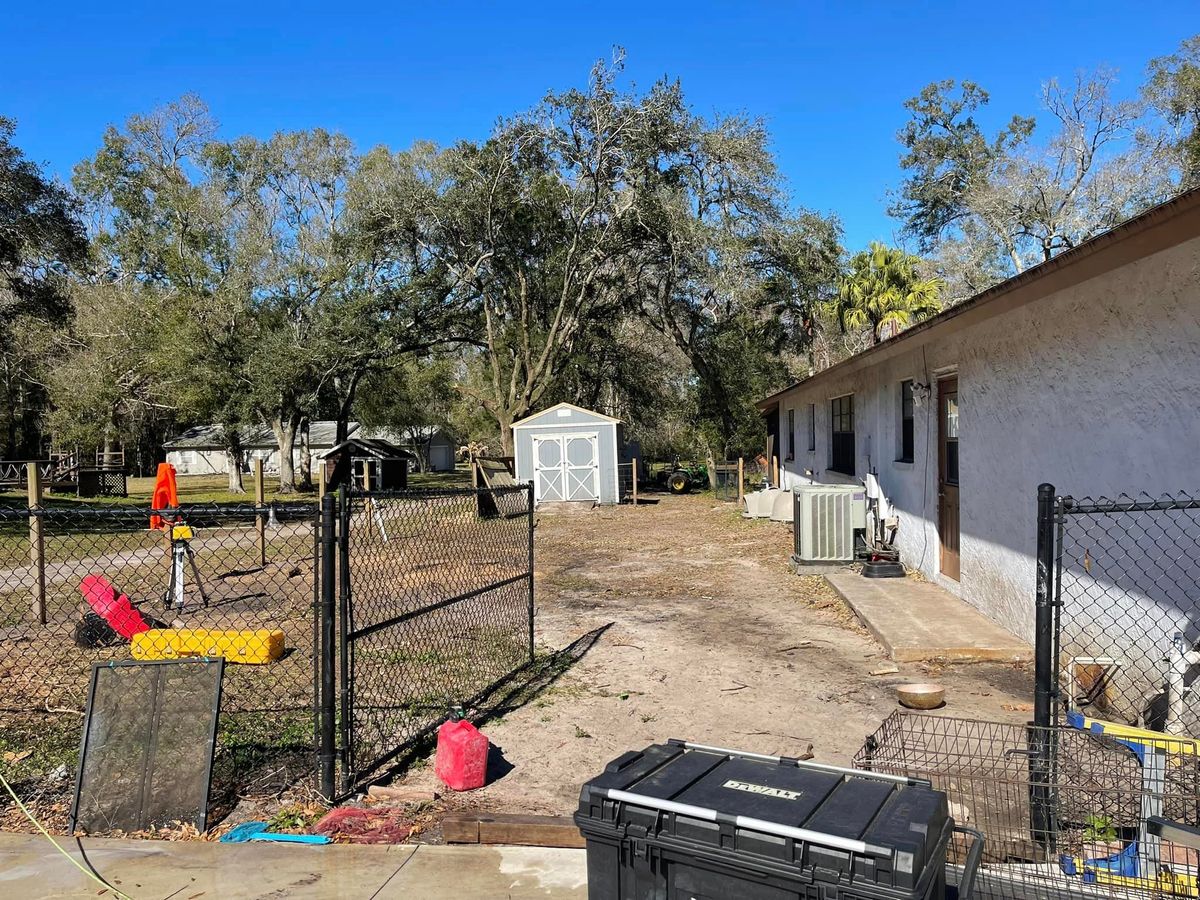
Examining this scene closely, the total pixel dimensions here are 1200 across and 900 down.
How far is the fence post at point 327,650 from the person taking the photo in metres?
4.03

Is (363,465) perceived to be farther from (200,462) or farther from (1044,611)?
(200,462)

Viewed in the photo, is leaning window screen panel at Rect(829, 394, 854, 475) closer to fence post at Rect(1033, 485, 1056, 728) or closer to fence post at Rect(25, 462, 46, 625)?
fence post at Rect(1033, 485, 1056, 728)

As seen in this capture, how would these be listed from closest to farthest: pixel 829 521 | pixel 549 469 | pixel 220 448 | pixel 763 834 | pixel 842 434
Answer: pixel 763 834
pixel 829 521
pixel 842 434
pixel 549 469
pixel 220 448

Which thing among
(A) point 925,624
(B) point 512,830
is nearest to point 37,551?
(B) point 512,830

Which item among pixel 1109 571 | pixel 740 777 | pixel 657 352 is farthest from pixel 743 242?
pixel 740 777

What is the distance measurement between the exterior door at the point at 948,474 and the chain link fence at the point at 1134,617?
9.87 feet

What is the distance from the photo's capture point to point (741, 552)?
13.8 m

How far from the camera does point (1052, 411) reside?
6.38 meters

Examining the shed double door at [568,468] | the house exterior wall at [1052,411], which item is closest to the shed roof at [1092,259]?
the house exterior wall at [1052,411]

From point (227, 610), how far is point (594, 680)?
17.0ft

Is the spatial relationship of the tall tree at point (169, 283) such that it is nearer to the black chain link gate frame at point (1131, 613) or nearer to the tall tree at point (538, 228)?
the tall tree at point (538, 228)

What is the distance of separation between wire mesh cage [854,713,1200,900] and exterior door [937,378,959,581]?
5356mm

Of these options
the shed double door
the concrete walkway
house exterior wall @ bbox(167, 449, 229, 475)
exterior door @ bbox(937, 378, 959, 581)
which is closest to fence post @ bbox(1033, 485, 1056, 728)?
the concrete walkway

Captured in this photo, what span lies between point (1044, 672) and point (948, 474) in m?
6.07
